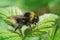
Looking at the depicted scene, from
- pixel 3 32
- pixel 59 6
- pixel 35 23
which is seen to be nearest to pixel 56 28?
pixel 35 23

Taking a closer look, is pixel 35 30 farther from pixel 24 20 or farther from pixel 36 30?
pixel 24 20

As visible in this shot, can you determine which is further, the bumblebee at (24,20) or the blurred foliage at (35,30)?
the bumblebee at (24,20)

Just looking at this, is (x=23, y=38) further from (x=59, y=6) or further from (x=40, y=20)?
(x=59, y=6)

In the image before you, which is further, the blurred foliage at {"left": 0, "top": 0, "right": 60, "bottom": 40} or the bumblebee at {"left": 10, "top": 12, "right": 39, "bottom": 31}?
the bumblebee at {"left": 10, "top": 12, "right": 39, "bottom": 31}

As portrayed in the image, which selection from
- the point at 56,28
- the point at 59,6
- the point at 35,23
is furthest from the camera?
the point at 59,6

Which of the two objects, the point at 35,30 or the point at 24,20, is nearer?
the point at 35,30

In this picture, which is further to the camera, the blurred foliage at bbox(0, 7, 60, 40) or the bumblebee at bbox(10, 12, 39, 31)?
the bumblebee at bbox(10, 12, 39, 31)

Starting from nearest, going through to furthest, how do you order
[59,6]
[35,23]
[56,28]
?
[56,28]
[35,23]
[59,6]

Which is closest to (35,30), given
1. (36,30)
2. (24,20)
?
(36,30)

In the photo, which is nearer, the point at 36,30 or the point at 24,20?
the point at 36,30

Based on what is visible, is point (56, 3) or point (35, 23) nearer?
point (35, 23)

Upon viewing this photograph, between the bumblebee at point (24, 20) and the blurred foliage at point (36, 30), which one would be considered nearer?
the blurred foliage at point (36, 30)
